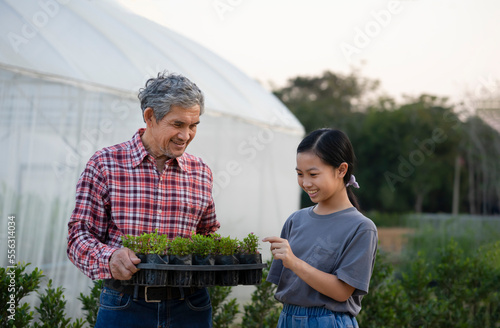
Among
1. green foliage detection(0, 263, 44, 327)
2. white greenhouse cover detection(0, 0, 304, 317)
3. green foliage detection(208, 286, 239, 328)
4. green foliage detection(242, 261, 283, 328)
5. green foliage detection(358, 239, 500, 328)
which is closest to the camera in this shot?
green foliage detection(0, 263, 44, 327)

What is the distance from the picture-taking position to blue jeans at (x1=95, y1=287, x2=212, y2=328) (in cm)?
212

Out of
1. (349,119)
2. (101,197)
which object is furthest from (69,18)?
(349,119)

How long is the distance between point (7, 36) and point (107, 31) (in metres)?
1.57

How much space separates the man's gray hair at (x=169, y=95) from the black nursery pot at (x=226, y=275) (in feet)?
2.02

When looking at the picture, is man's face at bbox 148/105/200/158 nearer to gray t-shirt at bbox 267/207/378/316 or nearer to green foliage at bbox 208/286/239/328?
gray t-shirt at bbox 267/207/378/316

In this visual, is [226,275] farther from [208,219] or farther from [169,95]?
[169,95]

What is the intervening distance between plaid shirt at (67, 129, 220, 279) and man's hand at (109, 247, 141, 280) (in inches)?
3.1

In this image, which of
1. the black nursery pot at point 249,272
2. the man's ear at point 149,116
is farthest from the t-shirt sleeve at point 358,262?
the man's ear at point 149,116

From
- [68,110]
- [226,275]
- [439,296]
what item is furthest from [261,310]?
[68,110]

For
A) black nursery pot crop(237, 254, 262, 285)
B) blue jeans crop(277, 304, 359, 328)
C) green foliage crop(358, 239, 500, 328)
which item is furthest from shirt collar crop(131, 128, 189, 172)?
green foliage crop(358, 239, 500, 328)

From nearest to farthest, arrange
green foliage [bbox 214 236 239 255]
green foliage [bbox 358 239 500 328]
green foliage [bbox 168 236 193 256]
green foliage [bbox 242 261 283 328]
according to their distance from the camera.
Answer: green foliage [bbox 168 236 193 256] < green foliage [bbox 214 236 239 255] < green foliage [bbox 242 261 283 328] < green foliage [bbox 358 239 500 328]

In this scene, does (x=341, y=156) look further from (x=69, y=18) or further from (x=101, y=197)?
(x=69, y=18)

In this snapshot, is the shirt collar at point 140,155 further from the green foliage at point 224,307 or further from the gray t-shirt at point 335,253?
the green foliage at point 224,307

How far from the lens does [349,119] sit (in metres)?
24.8
